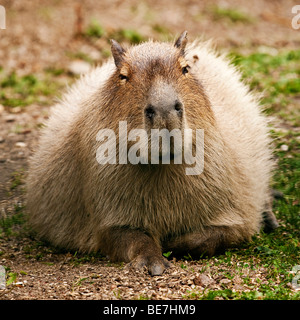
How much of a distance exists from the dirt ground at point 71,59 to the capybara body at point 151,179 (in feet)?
0.74

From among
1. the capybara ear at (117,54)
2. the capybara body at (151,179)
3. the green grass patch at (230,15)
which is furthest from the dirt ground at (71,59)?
the capybara ear at (117,54)

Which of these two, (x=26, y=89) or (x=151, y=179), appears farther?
(x=26, y=89)

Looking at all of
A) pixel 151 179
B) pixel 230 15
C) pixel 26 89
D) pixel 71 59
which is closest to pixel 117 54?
pixel 151 179

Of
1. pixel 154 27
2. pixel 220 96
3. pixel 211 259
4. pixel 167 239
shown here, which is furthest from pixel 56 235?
pixel 154 27

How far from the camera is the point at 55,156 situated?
18.0 ft

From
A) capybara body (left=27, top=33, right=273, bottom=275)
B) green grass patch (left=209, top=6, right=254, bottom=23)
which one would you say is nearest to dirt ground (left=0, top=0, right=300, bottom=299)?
green grass patch (left=209, top=6, right=254, bottom=23)

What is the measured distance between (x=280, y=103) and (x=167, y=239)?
321 cm

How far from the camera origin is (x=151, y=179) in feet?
14.9

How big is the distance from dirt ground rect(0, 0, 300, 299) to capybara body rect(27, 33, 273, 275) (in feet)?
0.74

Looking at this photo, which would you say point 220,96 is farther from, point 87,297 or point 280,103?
point 87,297

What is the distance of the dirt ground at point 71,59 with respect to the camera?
411 centimetres

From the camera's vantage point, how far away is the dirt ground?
162 inches

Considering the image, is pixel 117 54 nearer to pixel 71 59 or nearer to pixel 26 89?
pixel 26 89

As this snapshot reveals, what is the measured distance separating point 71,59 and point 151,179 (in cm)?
507
